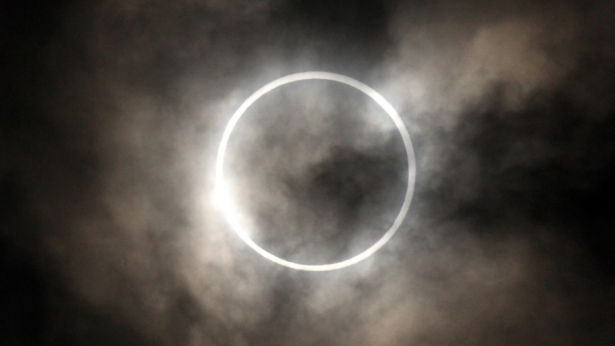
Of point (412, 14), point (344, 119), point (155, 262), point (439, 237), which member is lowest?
point (155, 262)

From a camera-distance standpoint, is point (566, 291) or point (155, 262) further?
point (155, 262)

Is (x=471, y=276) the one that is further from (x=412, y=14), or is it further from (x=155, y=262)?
(x=155, y=262)

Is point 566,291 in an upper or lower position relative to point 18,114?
lower

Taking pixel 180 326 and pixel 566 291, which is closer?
pixel 566 291

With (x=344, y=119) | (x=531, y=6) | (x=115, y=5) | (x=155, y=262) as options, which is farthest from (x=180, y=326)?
(x=531, y=6)

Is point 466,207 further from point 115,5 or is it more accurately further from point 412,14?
point 115,5

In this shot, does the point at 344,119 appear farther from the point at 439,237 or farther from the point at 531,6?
the point at 531,6

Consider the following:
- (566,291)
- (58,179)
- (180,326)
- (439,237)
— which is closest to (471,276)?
(439,237)

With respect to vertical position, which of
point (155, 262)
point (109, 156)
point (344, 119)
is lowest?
point (155, 262)

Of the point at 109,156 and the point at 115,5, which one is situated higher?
the point at 115,5
